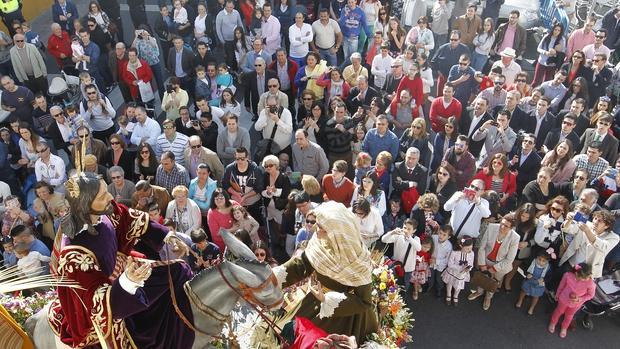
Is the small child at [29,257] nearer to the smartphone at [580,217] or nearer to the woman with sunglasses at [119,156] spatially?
the woman with sunglasses at [119,156]

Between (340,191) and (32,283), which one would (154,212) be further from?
(32,283)

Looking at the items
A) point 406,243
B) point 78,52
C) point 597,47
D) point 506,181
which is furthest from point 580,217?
point 78,52

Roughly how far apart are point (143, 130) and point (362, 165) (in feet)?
10.8

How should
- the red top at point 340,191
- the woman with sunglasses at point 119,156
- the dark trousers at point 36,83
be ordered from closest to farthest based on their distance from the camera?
the red top at point 340,191 → the woman with sunglasses at point 119,156 → the dark trousers at point 36,83

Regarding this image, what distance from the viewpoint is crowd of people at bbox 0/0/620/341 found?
721cm

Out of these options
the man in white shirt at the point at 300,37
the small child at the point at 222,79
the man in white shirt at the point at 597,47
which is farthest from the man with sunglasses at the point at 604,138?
the small child at the point at 222,79

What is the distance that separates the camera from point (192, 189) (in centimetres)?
771

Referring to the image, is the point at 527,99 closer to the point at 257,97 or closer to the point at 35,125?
the point at 257,97

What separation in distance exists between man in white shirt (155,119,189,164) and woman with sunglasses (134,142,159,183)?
0.26 metres

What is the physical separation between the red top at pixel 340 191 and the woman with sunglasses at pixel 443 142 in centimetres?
179

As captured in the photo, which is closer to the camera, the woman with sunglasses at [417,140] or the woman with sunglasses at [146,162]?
the woman with sunglasses at [146,162]

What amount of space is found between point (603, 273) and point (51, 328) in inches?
254

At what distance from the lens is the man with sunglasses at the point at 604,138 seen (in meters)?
8.30

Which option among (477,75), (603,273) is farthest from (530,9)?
(603,273)
